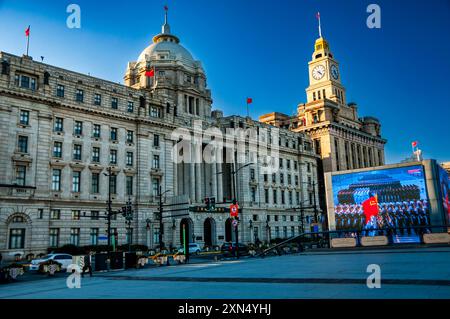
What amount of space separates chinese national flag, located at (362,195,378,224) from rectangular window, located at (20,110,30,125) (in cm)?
4041


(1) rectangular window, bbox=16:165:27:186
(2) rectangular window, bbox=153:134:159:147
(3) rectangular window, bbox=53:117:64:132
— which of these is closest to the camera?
(1) rectangular window, bbox=16:165:27:186

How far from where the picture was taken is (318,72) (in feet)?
372

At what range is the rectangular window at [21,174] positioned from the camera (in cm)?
4759

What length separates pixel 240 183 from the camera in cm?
7569

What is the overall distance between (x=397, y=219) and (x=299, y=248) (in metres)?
12.1

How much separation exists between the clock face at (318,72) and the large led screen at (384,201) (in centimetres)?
6668

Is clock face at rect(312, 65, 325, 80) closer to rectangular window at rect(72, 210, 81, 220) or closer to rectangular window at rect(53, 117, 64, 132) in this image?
rectangular window at rect(53, 117, 64, 132)

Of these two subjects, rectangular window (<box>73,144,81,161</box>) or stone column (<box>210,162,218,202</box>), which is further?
stone column (<box>210,162,218,202</box>)

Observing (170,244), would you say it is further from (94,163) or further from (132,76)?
(132,76)

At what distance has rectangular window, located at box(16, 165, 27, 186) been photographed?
4759cm

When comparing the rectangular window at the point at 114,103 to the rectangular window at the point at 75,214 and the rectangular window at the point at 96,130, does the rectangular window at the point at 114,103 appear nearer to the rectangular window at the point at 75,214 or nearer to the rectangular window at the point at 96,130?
the rectangular window at the point at 96,130

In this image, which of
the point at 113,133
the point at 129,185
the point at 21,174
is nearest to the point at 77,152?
the point at 113,133

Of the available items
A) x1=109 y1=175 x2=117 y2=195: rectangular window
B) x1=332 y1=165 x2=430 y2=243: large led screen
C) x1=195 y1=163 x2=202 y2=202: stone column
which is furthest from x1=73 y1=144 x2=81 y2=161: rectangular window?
x1=332 y1=165 x2=430 y2=243: large led screen

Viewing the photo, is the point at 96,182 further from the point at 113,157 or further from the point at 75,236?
the point at 75,236
